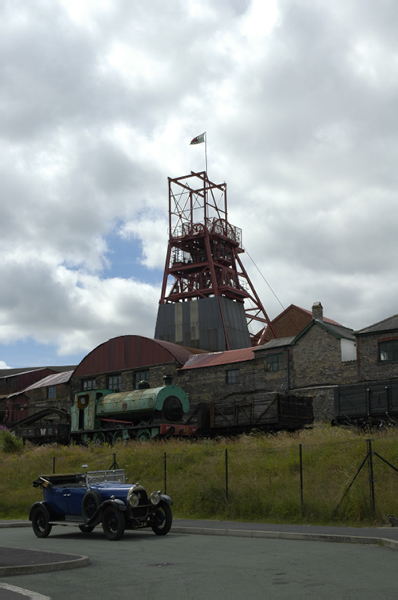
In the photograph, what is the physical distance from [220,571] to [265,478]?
997cm

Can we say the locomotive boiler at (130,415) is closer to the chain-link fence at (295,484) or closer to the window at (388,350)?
the chain-link fence at (295,484)

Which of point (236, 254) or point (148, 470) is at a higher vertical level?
point (236, 254)

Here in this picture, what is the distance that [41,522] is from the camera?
14.7m

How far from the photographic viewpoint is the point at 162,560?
10070 mm

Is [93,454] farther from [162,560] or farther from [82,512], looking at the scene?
[162,560]

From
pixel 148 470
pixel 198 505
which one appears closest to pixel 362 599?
pixel 198 505

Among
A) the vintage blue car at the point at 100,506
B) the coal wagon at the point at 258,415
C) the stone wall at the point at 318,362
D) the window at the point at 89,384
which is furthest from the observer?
the window at the point at 89,384

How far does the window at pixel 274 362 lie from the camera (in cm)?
3747

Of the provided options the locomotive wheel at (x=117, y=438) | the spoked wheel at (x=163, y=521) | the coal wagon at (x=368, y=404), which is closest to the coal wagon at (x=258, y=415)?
the coal wagon at (x=368, y=404)

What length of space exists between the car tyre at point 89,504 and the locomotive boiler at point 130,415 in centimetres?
1680

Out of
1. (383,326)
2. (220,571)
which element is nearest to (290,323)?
(383,326)

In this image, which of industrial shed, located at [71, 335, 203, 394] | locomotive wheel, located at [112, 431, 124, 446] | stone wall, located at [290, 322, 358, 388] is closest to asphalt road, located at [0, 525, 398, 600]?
locomotive wheel, located at [112, 431, 124, 446]

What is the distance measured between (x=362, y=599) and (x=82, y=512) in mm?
8676

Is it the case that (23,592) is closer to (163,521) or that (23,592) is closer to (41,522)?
(163,521)
